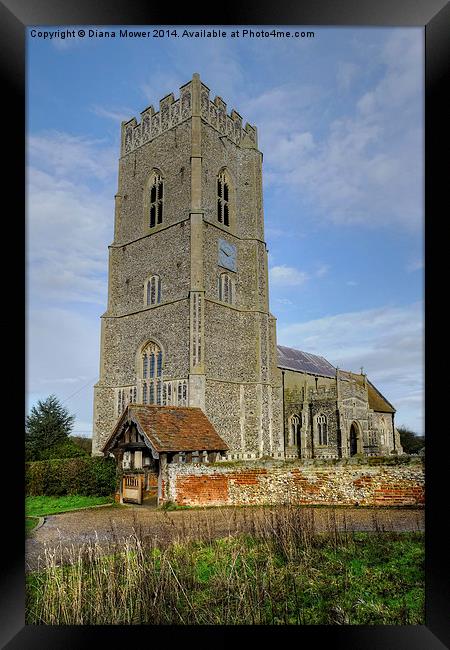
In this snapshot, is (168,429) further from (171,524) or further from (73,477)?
(171,524)

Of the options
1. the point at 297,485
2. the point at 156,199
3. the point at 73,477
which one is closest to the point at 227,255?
the point at 156,199

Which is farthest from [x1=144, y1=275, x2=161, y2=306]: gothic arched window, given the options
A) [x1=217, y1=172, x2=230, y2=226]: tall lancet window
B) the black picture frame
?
the black picture frame

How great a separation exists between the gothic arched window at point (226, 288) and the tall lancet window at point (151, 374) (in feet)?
11.7

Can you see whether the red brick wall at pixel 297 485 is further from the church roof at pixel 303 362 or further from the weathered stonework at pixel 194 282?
the church roof at pixel 303 362

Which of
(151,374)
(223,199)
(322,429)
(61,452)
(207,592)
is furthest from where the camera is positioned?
(322,429)

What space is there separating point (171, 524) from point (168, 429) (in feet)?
12.2

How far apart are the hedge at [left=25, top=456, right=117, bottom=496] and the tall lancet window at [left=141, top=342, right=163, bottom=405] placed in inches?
242

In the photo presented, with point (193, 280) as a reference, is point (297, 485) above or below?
Answer: below

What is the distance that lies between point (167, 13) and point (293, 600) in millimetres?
6164

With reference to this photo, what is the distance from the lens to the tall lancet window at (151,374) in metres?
18.8
